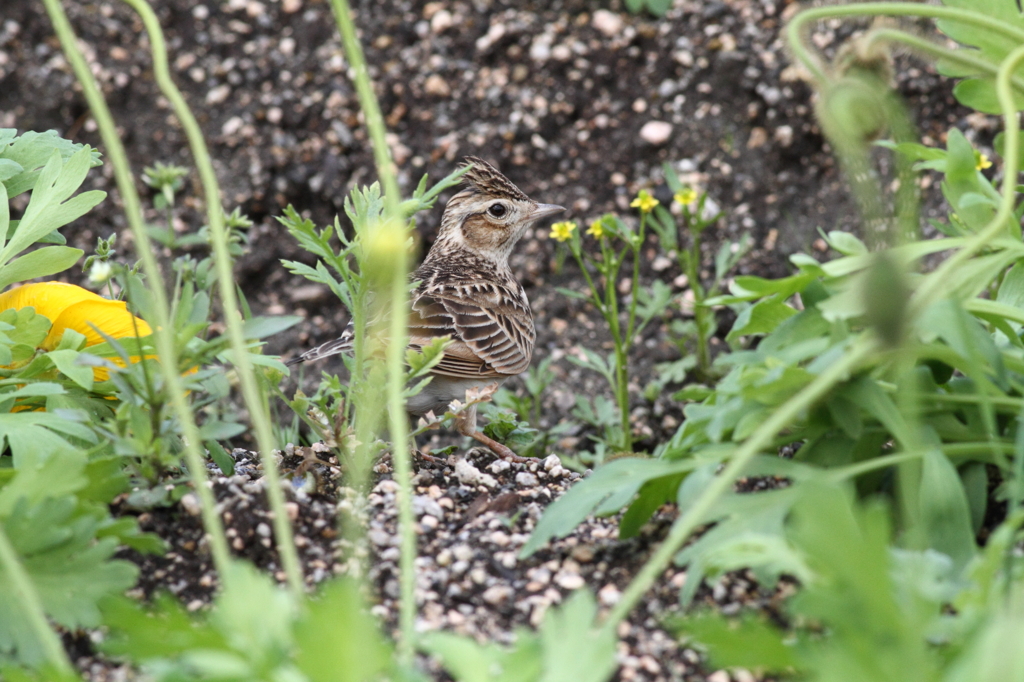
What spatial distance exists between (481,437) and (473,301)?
1.07 m

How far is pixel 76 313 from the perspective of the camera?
2.66 m

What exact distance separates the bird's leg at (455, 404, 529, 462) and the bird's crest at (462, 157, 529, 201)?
1.27 m

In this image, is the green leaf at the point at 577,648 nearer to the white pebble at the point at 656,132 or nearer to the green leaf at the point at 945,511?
the green leaf at the point at 945,511

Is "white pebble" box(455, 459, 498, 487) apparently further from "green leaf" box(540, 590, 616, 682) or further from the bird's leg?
"green leaf" box(540, 590, 616, 682)

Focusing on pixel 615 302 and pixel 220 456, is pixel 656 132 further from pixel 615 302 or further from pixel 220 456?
pixel 220 456

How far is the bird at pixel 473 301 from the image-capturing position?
3.96 m

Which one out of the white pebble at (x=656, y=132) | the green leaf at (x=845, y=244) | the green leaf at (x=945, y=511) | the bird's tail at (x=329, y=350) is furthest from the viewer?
the white pebble at (x=656, y=132)

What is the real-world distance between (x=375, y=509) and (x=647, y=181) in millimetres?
3058

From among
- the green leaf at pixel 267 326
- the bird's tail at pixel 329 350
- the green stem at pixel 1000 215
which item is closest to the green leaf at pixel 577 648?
the green stem at pixel 1000 215

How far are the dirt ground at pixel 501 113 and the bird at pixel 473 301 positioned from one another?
46 centimetres

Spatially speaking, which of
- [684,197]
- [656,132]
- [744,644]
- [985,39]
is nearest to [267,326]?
[744,644]

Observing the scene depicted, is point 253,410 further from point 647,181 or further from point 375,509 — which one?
point 647,181

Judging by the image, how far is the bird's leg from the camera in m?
3.10

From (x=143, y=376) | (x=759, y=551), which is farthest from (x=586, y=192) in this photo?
(x=759, y=551)
